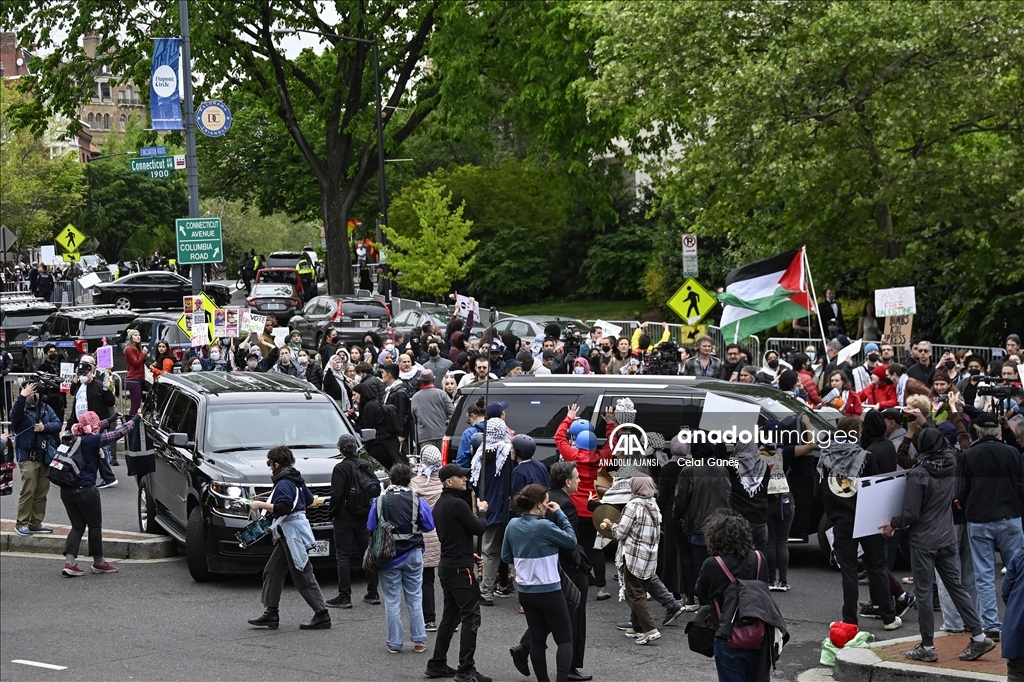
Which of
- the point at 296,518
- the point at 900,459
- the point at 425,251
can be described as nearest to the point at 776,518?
the point at 900,459

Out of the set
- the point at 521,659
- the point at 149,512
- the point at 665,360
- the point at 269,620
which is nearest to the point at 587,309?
the point at 665,360

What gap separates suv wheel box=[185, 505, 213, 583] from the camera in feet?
43.7

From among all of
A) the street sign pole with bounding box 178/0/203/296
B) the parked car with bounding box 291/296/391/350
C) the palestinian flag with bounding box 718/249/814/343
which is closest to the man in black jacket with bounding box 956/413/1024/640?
the palestinian flag with bounding box 718/249/814/343

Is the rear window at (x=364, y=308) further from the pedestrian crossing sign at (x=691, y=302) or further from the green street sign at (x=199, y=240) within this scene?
the pedestrian crossing sign at (x=691, y=302)

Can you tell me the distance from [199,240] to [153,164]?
5.35 feet

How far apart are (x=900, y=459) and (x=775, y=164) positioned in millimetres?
12984

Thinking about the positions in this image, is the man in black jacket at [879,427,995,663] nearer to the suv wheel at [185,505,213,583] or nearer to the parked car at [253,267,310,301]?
the suv wheel at [185,505,213,583]

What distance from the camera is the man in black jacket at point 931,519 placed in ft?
33.1

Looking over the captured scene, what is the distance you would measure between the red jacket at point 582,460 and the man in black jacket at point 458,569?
2.42 metres

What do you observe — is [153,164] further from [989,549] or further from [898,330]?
[989,549]

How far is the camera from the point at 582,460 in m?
12.5

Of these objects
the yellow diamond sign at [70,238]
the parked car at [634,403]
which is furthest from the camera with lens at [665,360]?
the yellow diamond sign at [70,238]

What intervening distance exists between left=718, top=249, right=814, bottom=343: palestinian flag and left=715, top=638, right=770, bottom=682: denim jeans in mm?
10986

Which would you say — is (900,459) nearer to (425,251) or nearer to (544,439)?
(544,439)
